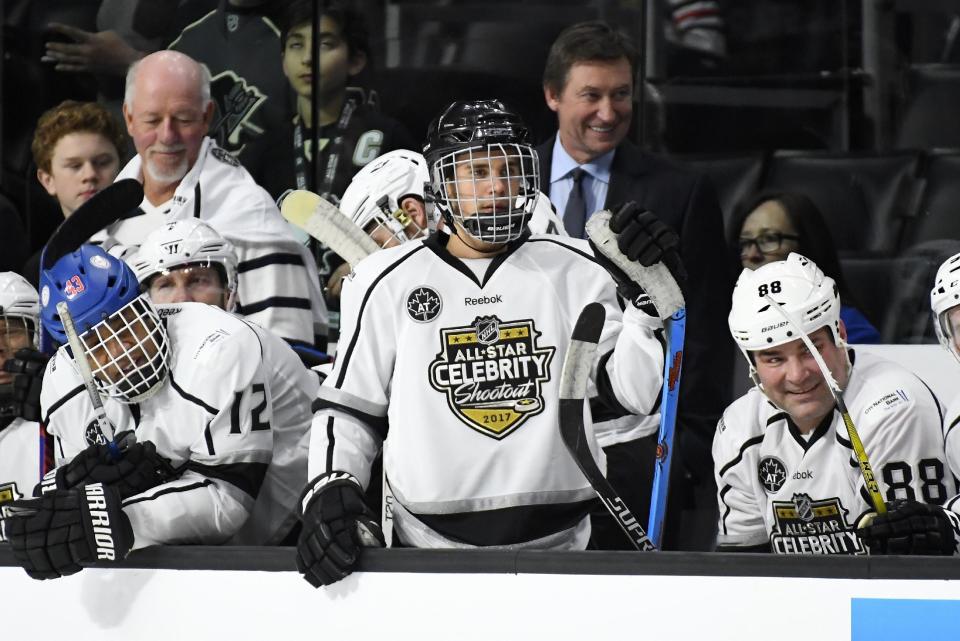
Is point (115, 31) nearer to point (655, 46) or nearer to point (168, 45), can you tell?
point (168, 45)

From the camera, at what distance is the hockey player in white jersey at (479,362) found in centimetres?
277

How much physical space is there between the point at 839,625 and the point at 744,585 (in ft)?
0.51

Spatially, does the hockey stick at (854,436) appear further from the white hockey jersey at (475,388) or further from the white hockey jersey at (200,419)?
the white hockey jersey at (200,419)

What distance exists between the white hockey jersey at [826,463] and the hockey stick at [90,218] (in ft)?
4.62

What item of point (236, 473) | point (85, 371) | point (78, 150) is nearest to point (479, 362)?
point (236, 473)

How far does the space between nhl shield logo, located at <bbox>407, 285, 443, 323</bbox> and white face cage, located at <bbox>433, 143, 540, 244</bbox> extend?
5.2 inches

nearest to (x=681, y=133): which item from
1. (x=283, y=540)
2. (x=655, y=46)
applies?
(x=655, y=46)

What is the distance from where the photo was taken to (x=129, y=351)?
121 inches

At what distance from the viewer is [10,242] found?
485 cm

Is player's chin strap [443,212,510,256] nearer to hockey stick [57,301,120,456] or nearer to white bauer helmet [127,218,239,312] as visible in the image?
hockey stick [57,301,120,456]

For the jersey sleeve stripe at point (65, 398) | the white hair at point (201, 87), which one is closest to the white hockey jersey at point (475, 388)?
the jersey sleeve stripe at point (65, 398)

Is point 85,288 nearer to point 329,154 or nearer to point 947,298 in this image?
point 947,298

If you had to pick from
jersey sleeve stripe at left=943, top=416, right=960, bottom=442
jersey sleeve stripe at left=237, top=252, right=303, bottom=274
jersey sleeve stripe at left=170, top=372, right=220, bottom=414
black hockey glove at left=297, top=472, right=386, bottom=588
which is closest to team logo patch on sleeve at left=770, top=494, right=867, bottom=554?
jersey sleeve stripe at left=943, top=416, right=960, bottom=442

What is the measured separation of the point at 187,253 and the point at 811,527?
4.97 ft
